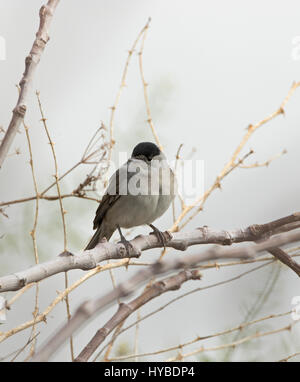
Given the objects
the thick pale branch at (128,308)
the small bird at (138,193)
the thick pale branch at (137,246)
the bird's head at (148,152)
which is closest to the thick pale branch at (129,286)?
the thick pale branch at (128,308)

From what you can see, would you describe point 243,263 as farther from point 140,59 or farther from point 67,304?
point 140,59

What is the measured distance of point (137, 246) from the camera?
119cm

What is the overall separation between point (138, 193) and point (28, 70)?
97 centimetres

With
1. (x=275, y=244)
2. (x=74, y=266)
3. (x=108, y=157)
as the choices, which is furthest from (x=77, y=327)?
(x=108, y=157)

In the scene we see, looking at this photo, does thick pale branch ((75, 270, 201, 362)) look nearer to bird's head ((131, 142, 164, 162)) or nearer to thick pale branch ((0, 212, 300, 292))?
thick pale branch ((0, 212, 300, 292))

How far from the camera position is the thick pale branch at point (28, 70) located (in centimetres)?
74

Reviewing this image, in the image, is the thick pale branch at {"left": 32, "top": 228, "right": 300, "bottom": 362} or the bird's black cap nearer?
the thick pale branch at {"left": 32, "top": 228, "right": 300, "bottom": 362}

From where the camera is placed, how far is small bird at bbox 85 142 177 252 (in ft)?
5.61

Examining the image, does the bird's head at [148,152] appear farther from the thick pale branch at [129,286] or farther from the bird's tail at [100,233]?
the thick pale branch at [129,286]

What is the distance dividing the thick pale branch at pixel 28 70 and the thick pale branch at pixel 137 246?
0.56 feet

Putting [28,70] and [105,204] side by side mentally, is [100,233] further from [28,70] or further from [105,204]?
[28,70]

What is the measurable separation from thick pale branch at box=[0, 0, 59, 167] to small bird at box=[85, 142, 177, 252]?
35.8 inches

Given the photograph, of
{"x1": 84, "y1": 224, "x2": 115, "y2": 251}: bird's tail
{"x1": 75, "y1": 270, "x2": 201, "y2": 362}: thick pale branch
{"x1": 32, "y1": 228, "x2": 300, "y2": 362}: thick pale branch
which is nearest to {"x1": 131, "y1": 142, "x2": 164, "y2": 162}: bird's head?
{"x1": 84, "y1": 224, "x2": 115, "y2": 251}: bird's tail
